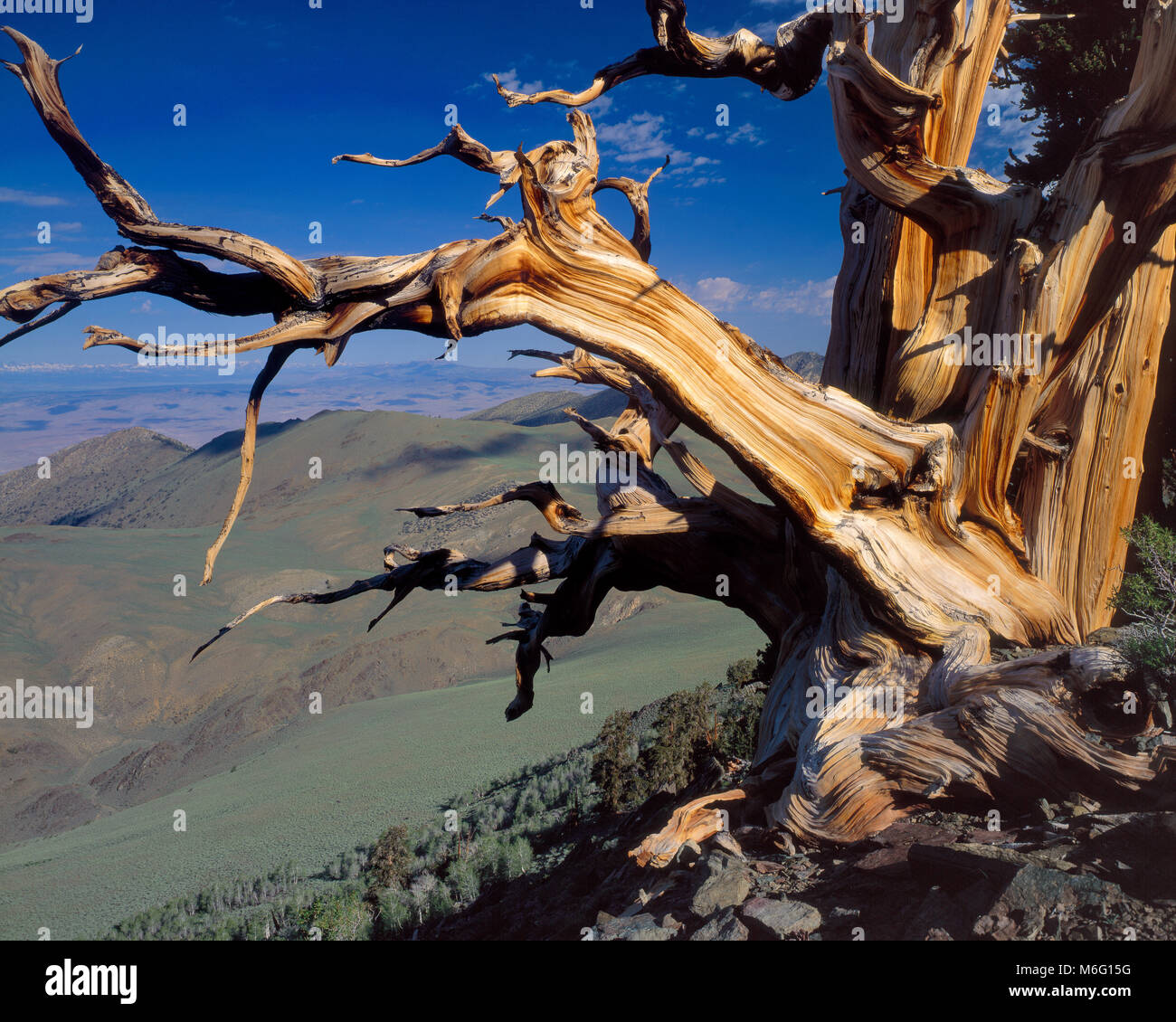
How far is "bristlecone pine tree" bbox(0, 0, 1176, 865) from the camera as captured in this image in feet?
12.1

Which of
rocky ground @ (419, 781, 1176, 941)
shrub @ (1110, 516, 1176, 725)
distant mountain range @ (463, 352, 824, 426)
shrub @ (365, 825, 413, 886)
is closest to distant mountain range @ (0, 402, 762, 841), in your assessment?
rocky ground @ (419, 781, 1176, 941)

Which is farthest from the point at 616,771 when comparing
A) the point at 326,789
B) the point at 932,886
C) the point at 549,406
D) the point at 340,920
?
the point at 549,406

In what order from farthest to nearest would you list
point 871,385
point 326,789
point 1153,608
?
1. point 326,789
2. point 871,385
3. point 1153,608

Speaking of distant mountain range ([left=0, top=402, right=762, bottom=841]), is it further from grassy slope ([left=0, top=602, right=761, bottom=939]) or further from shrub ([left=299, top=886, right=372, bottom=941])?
shrub ([left=299, top=886, right=372, bottom=941])

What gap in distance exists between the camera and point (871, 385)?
231 inches

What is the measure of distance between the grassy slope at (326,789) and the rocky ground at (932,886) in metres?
10.7

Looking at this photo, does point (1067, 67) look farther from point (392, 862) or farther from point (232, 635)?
point (232, 635)

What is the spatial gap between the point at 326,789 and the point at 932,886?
16.9 meters

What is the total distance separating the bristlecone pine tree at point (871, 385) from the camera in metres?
3.69

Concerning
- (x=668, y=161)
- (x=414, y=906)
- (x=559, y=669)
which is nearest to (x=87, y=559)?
(x=559, y=669)

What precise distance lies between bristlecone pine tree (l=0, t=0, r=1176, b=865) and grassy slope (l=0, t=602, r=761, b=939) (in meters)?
10.3

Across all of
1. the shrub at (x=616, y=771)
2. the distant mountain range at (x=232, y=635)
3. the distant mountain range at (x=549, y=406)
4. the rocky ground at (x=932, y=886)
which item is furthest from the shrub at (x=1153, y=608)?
the distant mountain range at (x=549, y=406)

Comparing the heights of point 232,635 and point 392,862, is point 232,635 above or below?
above
